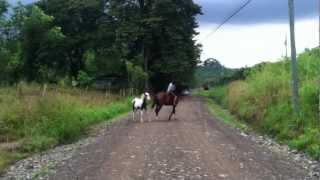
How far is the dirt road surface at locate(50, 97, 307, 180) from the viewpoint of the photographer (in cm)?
1559

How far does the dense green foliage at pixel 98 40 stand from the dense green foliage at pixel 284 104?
25610mm

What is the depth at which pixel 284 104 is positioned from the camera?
2722 cm

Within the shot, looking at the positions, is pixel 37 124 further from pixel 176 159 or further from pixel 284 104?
pixel 284 104

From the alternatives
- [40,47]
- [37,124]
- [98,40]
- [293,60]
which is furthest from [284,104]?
[40,47]

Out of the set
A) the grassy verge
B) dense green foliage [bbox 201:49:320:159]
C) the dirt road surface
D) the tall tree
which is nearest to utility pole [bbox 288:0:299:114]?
dense green foliage [bbox 201:49:320:159]

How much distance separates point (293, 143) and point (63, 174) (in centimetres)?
→ 867

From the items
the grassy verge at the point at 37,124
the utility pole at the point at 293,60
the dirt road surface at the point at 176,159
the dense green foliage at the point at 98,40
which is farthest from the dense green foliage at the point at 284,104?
the dense green foliage at the point at 98,40

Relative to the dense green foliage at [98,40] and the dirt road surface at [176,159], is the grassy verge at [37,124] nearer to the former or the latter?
the dirt road surface at [176,159]

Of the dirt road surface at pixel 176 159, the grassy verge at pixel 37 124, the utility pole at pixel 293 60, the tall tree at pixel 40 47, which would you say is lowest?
the dirt road surface at pixel 176 159

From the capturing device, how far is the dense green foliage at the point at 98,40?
66.9 m

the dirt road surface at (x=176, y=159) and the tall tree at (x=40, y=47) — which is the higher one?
the tall tree at (x=40, y=47)

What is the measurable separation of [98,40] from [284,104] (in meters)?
50.0

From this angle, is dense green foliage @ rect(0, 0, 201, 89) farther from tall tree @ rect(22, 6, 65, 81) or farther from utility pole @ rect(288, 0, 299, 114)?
utility pole @ rect(288, 0, 299, 114)

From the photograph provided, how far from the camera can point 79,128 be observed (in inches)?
1108
